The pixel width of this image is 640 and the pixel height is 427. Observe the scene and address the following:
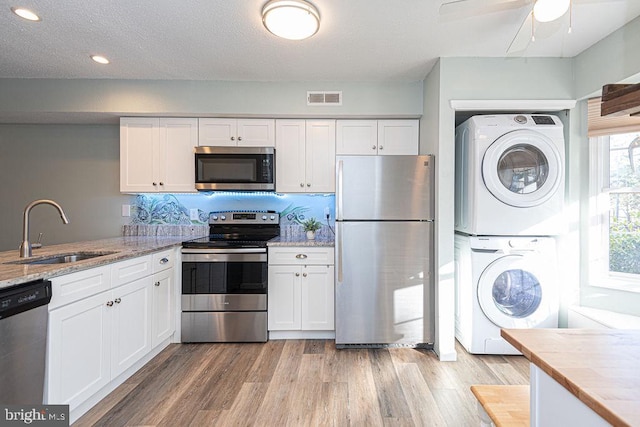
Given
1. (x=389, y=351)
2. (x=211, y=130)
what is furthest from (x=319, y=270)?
(x=211, y=130)

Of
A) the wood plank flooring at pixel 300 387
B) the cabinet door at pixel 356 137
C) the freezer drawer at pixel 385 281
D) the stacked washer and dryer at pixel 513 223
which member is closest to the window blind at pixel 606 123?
the stacked washer and dryer at pixel 513 223

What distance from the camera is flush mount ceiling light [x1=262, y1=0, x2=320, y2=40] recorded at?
5.99ft

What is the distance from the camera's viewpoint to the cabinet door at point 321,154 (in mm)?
3123

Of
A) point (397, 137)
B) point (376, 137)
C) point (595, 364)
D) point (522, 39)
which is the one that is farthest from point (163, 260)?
point (522, 39)

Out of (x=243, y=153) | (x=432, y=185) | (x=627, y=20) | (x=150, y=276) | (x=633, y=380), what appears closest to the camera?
(x=633, y=380)

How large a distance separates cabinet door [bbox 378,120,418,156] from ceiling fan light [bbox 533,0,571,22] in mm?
1474

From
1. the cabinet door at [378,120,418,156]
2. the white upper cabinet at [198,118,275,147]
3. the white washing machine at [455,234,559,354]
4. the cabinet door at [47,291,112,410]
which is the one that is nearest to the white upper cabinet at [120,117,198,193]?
the white upper cabinet at [198,118,275,147]

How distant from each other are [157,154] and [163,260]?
117cm

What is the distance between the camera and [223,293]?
280cm

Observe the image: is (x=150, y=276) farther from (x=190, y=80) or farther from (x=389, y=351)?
(x=389, y=351)

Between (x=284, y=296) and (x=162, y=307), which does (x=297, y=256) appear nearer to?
(x=284, y=296)

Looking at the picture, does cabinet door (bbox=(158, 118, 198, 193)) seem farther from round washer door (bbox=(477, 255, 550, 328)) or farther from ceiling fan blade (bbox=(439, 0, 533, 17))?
round washer door (bbox=(477, 255, 550, 328))

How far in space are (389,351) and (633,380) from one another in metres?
2.23

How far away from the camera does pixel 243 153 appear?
9.92 ft
